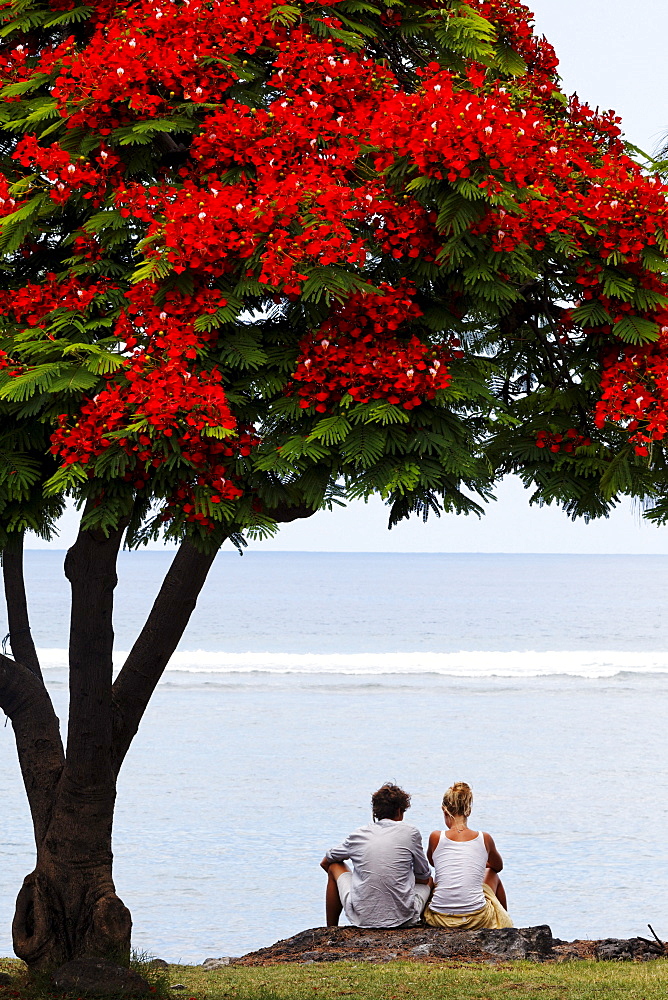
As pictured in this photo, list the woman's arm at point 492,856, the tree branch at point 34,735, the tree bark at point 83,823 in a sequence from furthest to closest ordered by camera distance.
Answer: the woman's arm at point 492,856, the tree branch at point 34,735, the tree bark at point 83,823

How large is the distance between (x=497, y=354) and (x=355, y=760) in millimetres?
16984

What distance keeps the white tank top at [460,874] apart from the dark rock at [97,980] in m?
2.25

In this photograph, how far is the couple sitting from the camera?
27.3 ft

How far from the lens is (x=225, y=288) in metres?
5.38

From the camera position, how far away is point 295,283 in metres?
5.05

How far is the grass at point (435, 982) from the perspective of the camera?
7.33 meters

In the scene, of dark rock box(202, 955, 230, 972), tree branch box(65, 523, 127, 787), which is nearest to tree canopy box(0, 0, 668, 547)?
tree branch box(65, 523, 127, 787)

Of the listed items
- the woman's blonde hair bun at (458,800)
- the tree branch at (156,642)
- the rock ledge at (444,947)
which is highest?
the tree branch at (156,642)

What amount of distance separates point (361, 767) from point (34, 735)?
13.9 meters

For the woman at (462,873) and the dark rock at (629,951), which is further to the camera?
the dark rock at (629,951)

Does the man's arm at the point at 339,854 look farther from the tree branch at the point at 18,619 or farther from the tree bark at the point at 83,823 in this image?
the tree branch at the point at 18,619

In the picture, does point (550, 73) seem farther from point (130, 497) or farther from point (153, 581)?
point (153, 581)

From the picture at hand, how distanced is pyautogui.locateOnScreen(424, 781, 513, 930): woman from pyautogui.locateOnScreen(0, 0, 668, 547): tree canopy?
3.40 metres

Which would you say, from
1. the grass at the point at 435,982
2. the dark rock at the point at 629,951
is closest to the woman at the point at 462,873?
the grass at the point at 435,982
